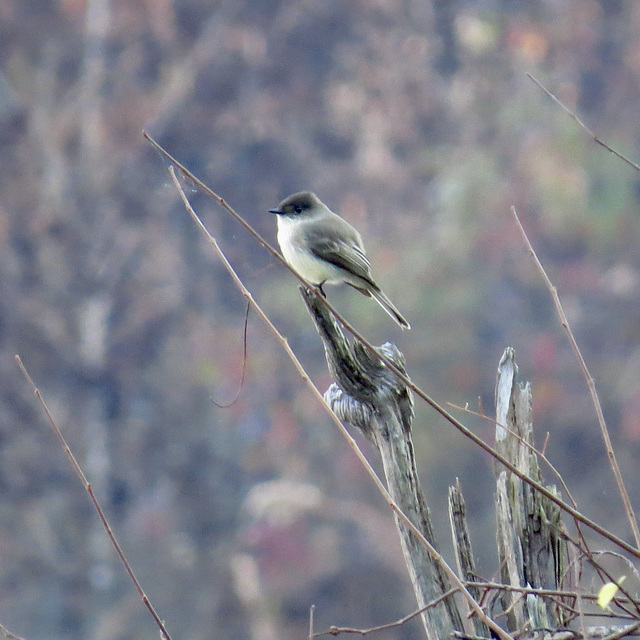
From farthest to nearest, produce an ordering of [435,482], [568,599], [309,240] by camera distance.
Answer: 1. [435,482]
2. [309,240]
3. [568,599]

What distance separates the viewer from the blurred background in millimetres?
12914

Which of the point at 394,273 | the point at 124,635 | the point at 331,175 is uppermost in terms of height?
the point at 331,175

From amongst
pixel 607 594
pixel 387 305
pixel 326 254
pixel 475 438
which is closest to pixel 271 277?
pixel 326 254

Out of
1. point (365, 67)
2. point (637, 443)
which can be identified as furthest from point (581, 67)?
point (637, 443)

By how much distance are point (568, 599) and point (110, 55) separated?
13.9 meters

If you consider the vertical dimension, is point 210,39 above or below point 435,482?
above

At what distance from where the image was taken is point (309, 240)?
4.54 m

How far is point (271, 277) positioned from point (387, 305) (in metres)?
10.1

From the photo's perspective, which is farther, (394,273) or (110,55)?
(110,55)

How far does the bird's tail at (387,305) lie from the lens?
414cm

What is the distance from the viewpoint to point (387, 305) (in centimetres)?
434

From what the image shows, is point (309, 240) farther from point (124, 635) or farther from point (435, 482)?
point (124, 635)

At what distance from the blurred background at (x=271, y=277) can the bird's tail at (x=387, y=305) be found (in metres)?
7.91

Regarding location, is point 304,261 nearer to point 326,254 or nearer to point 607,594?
point 326,254
